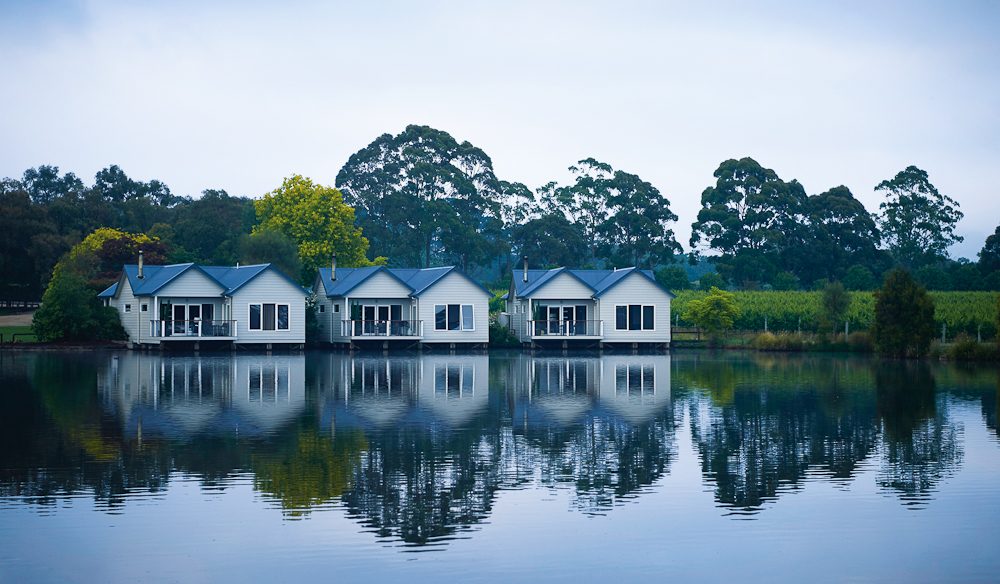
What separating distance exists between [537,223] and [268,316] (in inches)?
1775

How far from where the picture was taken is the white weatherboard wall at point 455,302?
58469mm

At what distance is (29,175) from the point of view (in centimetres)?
11694

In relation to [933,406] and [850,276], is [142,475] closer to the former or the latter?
[933,406]

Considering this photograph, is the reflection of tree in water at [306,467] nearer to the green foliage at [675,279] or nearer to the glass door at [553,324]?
the glass door at [553,324]

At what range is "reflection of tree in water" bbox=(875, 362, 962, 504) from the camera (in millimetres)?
17047

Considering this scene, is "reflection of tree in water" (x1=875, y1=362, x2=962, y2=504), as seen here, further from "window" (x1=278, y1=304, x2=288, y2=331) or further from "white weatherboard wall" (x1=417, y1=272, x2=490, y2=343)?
"window" (x1=278, y1=304, x2=288, y2=331)

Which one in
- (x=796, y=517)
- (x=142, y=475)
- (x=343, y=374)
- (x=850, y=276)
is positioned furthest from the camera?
(x=850, y=276)

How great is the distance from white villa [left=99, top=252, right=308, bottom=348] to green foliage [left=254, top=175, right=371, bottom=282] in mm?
23426

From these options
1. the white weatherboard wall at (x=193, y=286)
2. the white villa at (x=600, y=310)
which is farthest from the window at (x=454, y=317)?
the white weatherboard wall at (x=193, y=286)

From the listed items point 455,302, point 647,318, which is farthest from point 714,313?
point 455,302

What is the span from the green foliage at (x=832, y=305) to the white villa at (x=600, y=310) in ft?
25.3

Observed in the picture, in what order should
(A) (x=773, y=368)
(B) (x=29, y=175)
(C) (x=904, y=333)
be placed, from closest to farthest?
(A) (x=773, y=368) → (C) (x=904, y=333) → (B) (x=29, y=175)

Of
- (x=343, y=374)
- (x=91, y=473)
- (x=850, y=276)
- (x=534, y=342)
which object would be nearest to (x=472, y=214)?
(x=850, y=276)

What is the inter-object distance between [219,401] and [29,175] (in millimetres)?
98800
